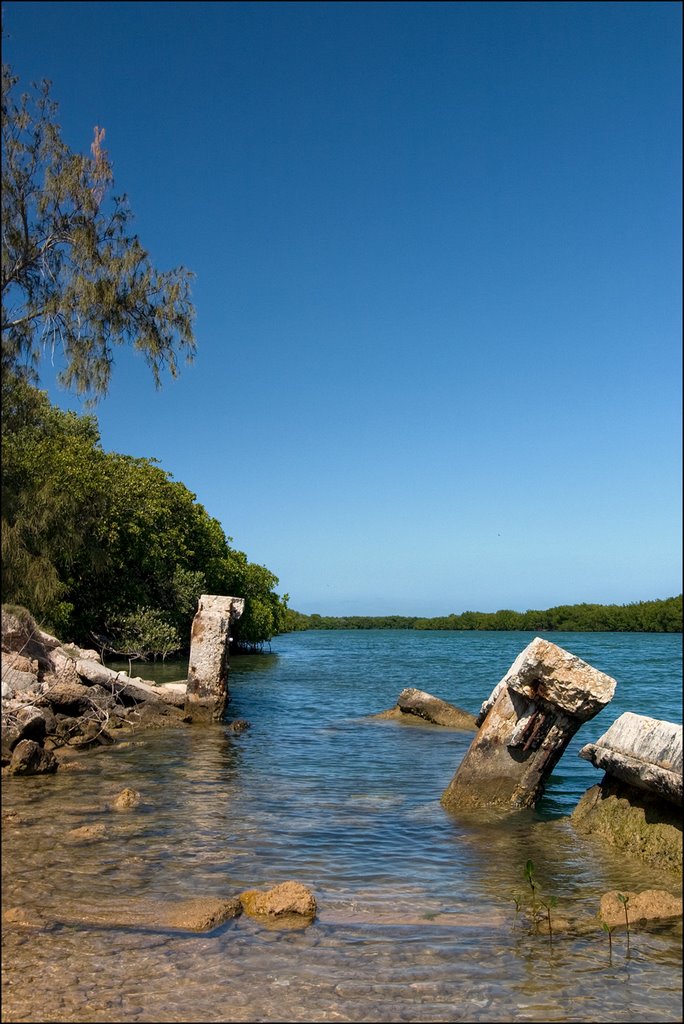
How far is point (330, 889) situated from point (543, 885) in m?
1.77

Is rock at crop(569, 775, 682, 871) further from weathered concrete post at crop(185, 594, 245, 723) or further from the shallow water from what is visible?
weathered concrete post at crop(185, 594, 245, 723)

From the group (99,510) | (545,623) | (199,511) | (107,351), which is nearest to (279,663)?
(199,511)

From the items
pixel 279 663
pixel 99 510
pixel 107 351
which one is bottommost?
pixel 279 663

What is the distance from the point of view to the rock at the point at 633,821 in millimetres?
7082

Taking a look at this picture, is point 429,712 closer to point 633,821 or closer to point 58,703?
point 58,703

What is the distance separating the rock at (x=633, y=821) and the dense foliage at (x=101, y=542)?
8.81 meters

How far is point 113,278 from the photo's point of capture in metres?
12.4

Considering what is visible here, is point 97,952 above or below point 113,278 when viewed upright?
below

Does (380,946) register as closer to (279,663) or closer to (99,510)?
(99,510)

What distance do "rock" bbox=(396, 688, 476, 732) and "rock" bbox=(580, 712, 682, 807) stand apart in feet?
31.2

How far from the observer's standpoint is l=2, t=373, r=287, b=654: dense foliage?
13.0 meters

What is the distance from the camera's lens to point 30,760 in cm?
1048

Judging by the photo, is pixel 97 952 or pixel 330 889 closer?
pixel 97 952

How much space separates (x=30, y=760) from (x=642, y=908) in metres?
7.89
